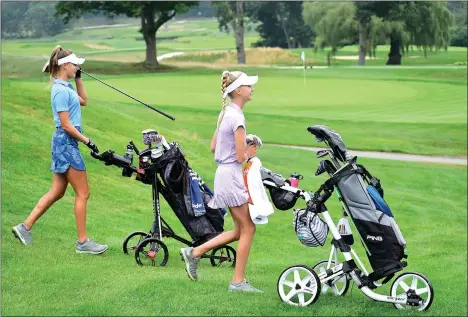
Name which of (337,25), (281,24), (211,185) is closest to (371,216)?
(211,185)

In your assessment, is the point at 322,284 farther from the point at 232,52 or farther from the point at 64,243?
the point at 232,52

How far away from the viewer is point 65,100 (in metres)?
8.32

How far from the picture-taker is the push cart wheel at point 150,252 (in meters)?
8.70

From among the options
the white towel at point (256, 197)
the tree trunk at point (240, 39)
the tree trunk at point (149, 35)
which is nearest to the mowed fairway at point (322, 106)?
the tree trunk at point (149, 35)

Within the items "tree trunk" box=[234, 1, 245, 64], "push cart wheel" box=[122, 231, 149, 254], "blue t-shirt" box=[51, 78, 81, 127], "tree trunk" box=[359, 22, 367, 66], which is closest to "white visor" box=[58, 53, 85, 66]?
"blue t-shirt" box=[51, 78, 81, 127]

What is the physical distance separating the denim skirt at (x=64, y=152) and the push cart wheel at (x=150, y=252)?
3.09ft

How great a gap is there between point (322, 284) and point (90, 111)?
12.9 metres

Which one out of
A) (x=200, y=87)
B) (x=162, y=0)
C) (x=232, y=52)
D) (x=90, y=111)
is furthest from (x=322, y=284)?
(x=232, y=52)

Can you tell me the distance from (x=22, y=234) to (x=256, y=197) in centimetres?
270

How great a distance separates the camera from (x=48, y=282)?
7.68 metres

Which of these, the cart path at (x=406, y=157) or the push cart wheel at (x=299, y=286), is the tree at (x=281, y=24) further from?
the push cart wheel at (x=299, y=286)

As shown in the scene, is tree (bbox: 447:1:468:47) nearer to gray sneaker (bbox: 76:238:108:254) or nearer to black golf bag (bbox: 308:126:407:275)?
gray sneaker (bbox: 76:238:108:254)

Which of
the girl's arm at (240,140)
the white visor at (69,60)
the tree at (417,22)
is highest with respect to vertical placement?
the white visor at (69,60)

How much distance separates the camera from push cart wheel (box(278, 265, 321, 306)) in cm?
743
